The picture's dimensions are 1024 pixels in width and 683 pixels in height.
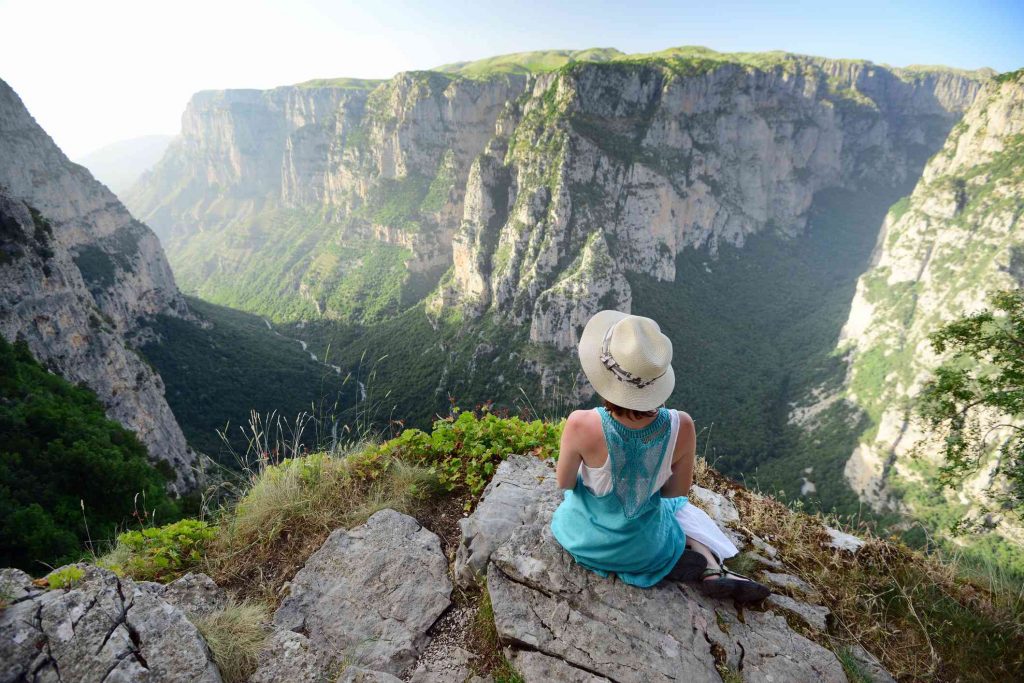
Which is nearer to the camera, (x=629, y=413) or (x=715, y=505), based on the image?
(x=629, y=413)

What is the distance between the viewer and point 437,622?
3.11m

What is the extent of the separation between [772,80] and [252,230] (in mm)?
156172

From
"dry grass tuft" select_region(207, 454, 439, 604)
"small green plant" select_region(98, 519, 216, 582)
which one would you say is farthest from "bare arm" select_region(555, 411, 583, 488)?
"small green plant" select_region(98, 519, 216, 582)

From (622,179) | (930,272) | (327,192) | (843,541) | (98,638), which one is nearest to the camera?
(98,638)

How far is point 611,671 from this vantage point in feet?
8.01

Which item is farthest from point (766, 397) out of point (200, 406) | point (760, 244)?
point (200, 406)

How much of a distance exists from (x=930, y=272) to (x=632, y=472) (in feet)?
282

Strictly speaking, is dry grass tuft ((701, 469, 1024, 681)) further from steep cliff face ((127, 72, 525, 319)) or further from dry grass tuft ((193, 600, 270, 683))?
steep cliff face ((127, 72, 525, 319))

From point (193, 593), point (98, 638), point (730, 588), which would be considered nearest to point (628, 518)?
point (730, 588)

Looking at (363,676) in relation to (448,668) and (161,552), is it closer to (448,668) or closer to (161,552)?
(448,668)

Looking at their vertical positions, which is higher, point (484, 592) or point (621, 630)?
point (621, 630)

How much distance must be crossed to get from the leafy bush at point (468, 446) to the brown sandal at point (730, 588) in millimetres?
1894

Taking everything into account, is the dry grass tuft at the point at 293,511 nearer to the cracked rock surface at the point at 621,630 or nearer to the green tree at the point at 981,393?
the cracked rock surface at the point at 621,630

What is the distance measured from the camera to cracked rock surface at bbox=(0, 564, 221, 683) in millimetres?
2141
